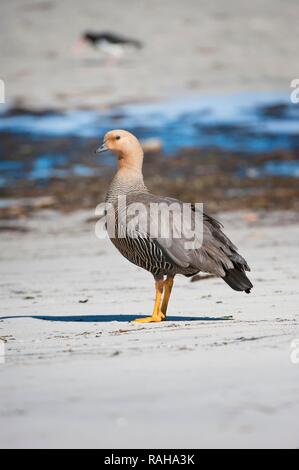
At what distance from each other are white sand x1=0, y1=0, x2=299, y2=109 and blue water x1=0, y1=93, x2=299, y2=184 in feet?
2.09

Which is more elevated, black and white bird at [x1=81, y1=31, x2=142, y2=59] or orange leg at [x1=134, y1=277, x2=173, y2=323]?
black and white bird at [x1=81, y1=31, x2=142, y2=59]

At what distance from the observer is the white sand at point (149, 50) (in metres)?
26.3

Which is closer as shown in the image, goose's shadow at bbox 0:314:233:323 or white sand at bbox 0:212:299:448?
white sand at bbox 0:212:299:448

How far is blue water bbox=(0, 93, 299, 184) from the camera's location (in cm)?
2253

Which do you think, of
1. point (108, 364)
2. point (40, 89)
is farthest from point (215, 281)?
point (40, 89)

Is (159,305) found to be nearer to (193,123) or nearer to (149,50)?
(193,123)

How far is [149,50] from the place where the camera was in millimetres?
28828

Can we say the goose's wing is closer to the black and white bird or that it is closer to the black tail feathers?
the black tail feathers

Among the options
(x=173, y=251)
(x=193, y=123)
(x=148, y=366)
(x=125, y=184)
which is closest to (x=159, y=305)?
A: (x=173, y=251)

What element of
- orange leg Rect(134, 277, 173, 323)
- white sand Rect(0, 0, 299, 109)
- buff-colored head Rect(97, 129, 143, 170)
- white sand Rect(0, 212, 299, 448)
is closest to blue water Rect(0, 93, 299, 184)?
white sand Rect(0, 0, 299, 109)

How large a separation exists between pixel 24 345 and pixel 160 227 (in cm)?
145

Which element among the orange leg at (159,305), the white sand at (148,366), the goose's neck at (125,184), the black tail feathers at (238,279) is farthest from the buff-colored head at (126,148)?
the black tail feathers at (238,279)

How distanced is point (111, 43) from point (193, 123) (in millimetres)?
5851
